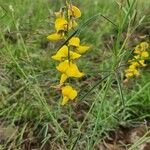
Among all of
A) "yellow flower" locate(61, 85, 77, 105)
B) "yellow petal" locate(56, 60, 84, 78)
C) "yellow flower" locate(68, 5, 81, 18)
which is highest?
"yellow flower" locate(68, 5, 81, 18)

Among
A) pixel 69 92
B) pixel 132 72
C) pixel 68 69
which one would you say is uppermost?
pixel 68 69

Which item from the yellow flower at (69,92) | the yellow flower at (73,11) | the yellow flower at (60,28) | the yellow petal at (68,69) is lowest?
the yellow flower at (69,92)

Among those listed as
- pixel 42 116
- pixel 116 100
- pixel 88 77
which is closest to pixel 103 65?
pixel 88 77

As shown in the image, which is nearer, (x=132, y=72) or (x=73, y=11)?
(x=73, y=11)

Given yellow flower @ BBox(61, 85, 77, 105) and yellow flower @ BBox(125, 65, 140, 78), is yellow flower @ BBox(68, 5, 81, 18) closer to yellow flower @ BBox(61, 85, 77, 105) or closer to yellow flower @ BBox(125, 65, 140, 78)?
yellow flower @ BBox(61, 85, 77, 105)

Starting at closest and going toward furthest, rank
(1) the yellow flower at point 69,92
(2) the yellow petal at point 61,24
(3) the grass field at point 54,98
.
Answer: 1. (2) the yellow petal at point 61,24
2. (1) the yellow flower at point 69,92
3. (3) the grass field at point 54,98

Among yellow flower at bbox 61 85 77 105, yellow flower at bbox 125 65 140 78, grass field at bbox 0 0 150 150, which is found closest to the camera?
yellow flower at bbox 61 85 77 105

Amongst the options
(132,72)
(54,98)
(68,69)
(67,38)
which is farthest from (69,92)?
(132,72)

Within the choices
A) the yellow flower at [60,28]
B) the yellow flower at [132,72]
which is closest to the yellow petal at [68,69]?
the yellow flower at [60,28]

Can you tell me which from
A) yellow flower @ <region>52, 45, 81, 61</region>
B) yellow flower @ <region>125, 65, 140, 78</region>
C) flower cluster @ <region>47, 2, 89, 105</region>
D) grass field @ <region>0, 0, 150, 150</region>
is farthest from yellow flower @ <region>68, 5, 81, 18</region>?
yellow flower @ <region>125, 65, 140, 78</region>

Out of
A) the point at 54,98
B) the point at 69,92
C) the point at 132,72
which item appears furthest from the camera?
the point at 132,72

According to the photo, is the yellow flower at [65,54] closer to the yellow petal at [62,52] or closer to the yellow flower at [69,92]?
the yellow petal at [62,52]

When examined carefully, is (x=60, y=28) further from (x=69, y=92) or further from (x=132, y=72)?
(x=132, y=72)

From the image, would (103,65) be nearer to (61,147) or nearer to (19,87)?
(19,87)
